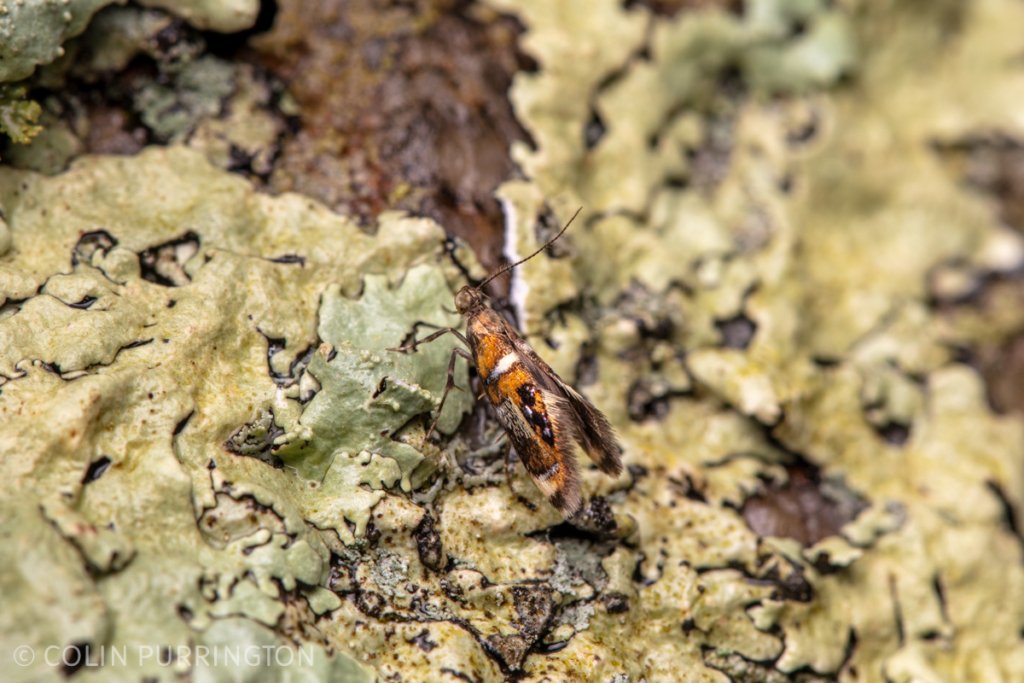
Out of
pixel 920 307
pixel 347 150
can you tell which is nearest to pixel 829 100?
pixel 920 307

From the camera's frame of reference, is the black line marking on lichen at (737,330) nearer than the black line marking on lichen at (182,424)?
No

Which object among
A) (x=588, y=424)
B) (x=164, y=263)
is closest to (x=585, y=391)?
(x=588, y=424)

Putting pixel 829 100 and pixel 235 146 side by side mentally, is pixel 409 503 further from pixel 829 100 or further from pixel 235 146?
pixel 829 100

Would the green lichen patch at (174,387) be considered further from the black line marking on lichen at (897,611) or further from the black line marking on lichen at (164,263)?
the black line marking on lichen at (897,611)


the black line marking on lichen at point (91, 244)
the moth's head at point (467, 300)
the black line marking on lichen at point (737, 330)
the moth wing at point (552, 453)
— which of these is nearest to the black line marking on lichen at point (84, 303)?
the black line marking on lichen at point (91, 244)
